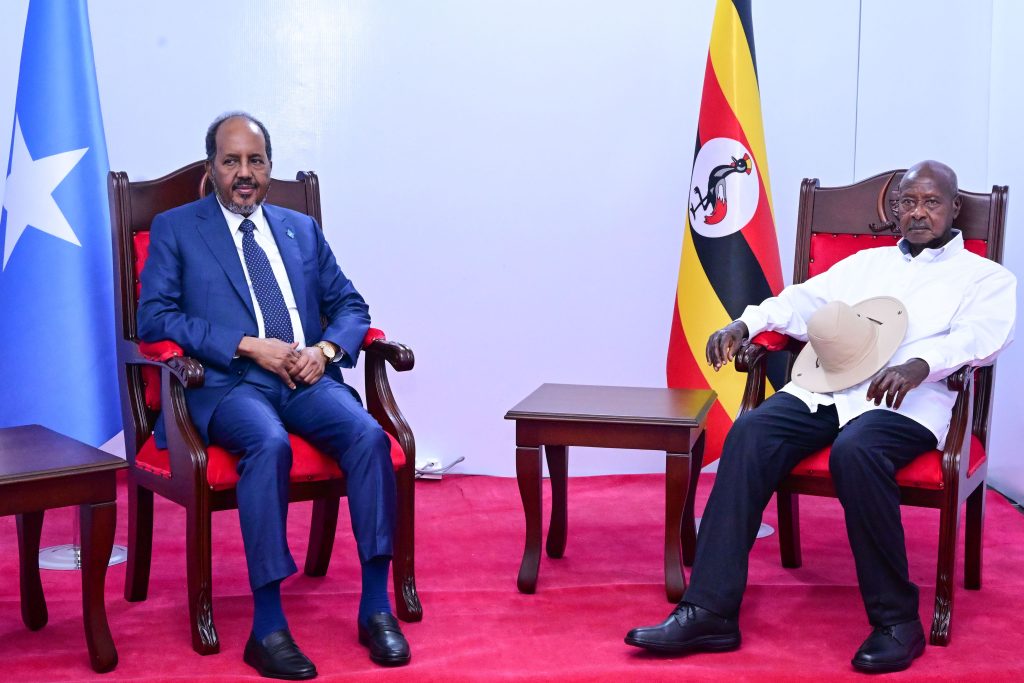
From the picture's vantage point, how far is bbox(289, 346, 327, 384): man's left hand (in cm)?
288

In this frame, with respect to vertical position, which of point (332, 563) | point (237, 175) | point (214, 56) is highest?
point (214, 56)

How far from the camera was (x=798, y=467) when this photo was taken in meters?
2.82

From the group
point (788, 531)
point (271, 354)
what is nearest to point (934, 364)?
point (788, 531)

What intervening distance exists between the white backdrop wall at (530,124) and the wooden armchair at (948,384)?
1.09 m

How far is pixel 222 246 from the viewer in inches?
116

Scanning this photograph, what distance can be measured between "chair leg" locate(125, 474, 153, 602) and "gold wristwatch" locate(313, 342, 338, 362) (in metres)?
0.59

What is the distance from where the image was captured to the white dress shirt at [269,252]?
9.87ft

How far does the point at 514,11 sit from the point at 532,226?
859mm

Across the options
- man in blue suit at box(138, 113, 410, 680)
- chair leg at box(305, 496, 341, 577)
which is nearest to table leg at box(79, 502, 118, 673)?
man in blue suit at box(138, 113, 410, 680)

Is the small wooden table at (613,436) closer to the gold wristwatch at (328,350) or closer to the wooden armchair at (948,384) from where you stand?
the wooden armchair at (948,384)

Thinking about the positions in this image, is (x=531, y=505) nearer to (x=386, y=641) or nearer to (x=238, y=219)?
(x=386, y=641)

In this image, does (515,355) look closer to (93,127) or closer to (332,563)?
(332,563)

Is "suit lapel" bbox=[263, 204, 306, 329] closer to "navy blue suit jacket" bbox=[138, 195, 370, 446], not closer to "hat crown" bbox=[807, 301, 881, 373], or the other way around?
"navy blue suit jacket" bbox=[138, 195, 370, 446]

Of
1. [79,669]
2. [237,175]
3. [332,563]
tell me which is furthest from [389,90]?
[79,669]
